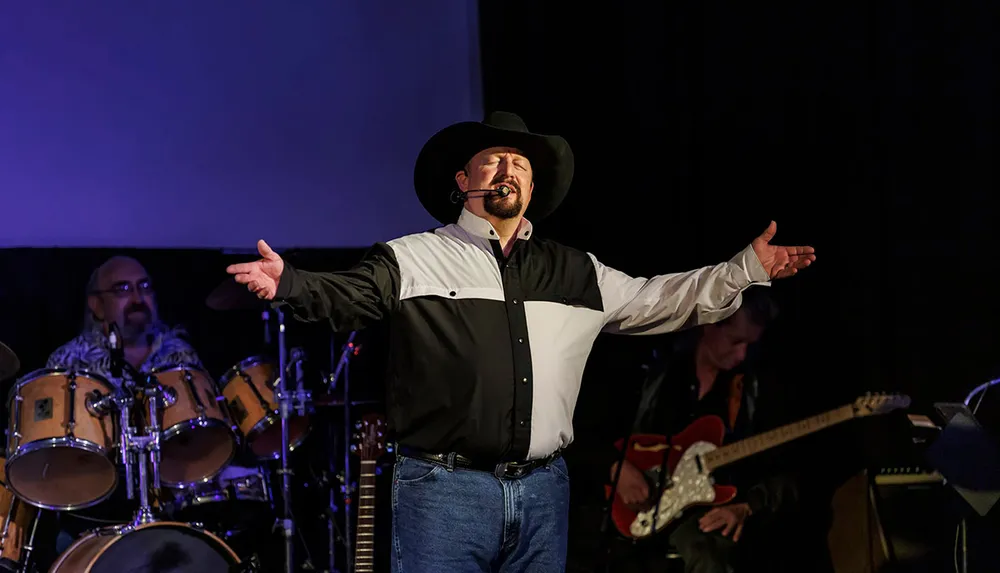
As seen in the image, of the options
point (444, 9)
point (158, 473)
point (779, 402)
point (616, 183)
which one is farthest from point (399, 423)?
point (444, 9)

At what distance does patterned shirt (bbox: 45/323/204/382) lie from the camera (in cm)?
484

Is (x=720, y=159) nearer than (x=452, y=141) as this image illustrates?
No

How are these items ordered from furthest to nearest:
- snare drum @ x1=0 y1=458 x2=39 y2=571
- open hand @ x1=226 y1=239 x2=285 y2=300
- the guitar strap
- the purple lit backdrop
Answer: the purple lit backdrop < the guitar strap < snare drum @ x1=0 y1=458 x2=39 y2=571 < open hand @ x1=226 y1=239 x2=285 y2=300

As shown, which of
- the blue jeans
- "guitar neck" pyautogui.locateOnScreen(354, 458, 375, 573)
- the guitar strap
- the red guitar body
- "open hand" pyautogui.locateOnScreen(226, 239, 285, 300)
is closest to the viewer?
"open hand" pyautogui.locateOnScreen(226, 239, 285, 300)

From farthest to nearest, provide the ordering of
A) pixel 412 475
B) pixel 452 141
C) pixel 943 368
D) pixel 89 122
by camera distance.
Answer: pixel 89 122, pixel 943 368, pixel 452 141, pixel 412 475

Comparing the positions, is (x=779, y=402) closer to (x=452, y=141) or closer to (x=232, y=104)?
(x=452, y=141)

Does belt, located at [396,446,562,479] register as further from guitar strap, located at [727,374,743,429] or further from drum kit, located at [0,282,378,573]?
guitar strap, located at [727,374,743,429]

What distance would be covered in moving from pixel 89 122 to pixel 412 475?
3.35m

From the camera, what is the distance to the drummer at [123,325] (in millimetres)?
4875

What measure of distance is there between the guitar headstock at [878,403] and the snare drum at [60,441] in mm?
3296

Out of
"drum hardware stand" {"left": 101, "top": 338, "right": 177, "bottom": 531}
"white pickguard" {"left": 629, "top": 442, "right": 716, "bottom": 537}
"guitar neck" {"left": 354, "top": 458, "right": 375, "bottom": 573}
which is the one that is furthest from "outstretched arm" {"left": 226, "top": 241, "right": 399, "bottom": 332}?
"white pickguard" {"left": 629, "top": 442, "right": 716, "bottom": 537}

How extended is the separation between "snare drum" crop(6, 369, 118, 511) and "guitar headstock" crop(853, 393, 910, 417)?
3.30m

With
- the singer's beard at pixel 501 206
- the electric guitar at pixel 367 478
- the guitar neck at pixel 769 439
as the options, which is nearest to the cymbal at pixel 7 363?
the electric guitar at pixel 367 478

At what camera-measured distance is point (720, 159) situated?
4.75m
